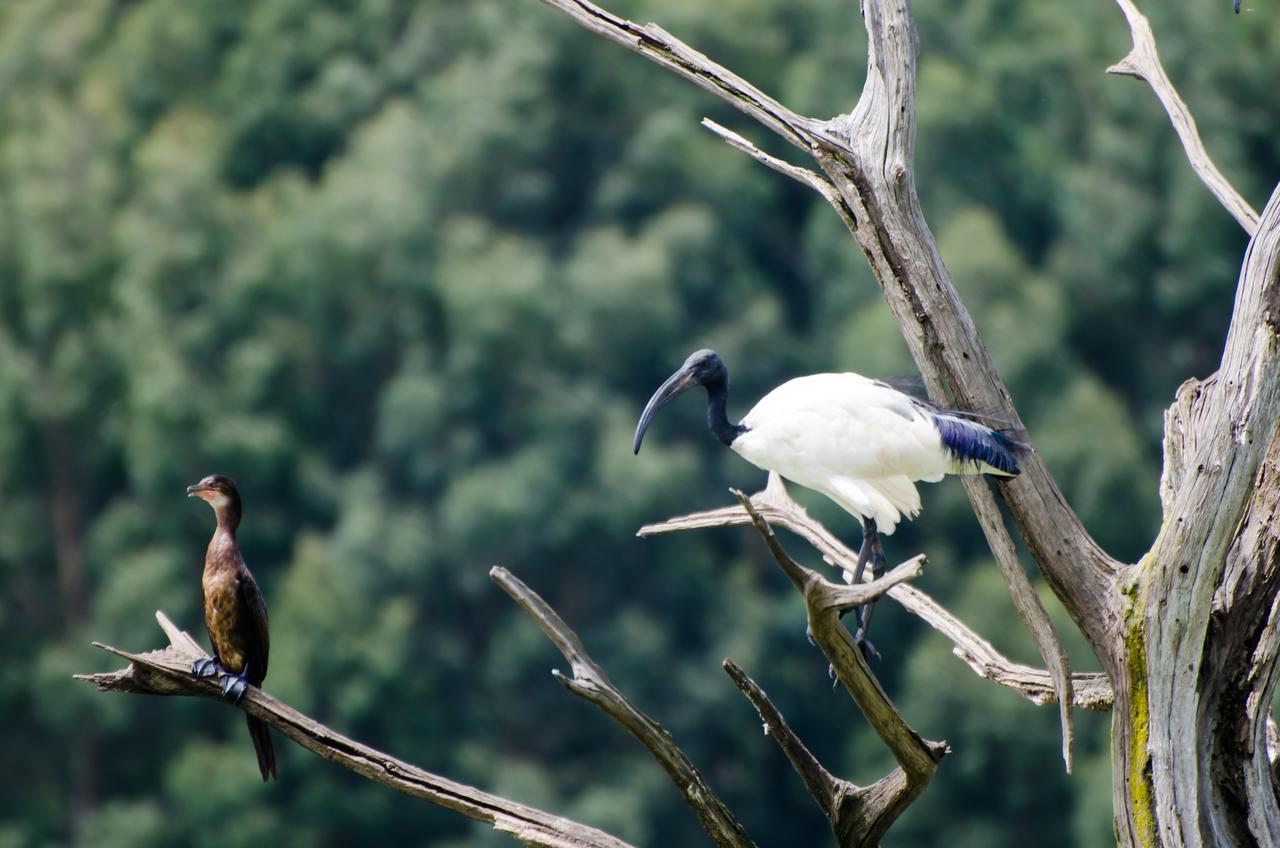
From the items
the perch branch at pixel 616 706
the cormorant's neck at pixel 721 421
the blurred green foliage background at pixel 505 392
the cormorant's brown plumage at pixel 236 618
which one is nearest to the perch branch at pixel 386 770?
the perch branch at pixel 616 706

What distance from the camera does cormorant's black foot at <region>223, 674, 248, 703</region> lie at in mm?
4824

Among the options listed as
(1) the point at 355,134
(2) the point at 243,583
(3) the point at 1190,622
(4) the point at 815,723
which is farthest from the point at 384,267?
(3) the point at 1190,622

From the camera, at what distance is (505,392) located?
24406 mm

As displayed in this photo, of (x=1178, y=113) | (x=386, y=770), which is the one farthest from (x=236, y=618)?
(x=1178, y=113)

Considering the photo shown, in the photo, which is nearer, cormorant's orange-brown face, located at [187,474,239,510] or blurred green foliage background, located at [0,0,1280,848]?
cormorant's orange-brown face, located at [187,474,239,510]

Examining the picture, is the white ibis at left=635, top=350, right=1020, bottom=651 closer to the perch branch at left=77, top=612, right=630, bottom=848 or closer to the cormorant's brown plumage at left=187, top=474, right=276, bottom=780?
the perch branch at left=77, top=612, right=630, bottom=848

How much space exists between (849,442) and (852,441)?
0.01 metres

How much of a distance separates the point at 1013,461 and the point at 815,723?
19.7m

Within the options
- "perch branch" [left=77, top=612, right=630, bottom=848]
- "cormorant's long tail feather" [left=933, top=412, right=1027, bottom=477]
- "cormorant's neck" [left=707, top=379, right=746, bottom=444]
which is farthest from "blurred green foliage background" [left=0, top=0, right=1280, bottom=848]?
"perch branch" [left=77, top=612, right=630, bottom=848]

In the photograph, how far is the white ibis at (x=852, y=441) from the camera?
5180mm

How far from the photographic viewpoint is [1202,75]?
23203 mm

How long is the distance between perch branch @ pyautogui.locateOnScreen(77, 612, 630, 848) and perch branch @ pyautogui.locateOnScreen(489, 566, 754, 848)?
0.90 feet

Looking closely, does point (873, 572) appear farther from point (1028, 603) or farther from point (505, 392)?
point (505, 392)

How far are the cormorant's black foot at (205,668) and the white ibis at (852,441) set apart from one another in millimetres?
1422
